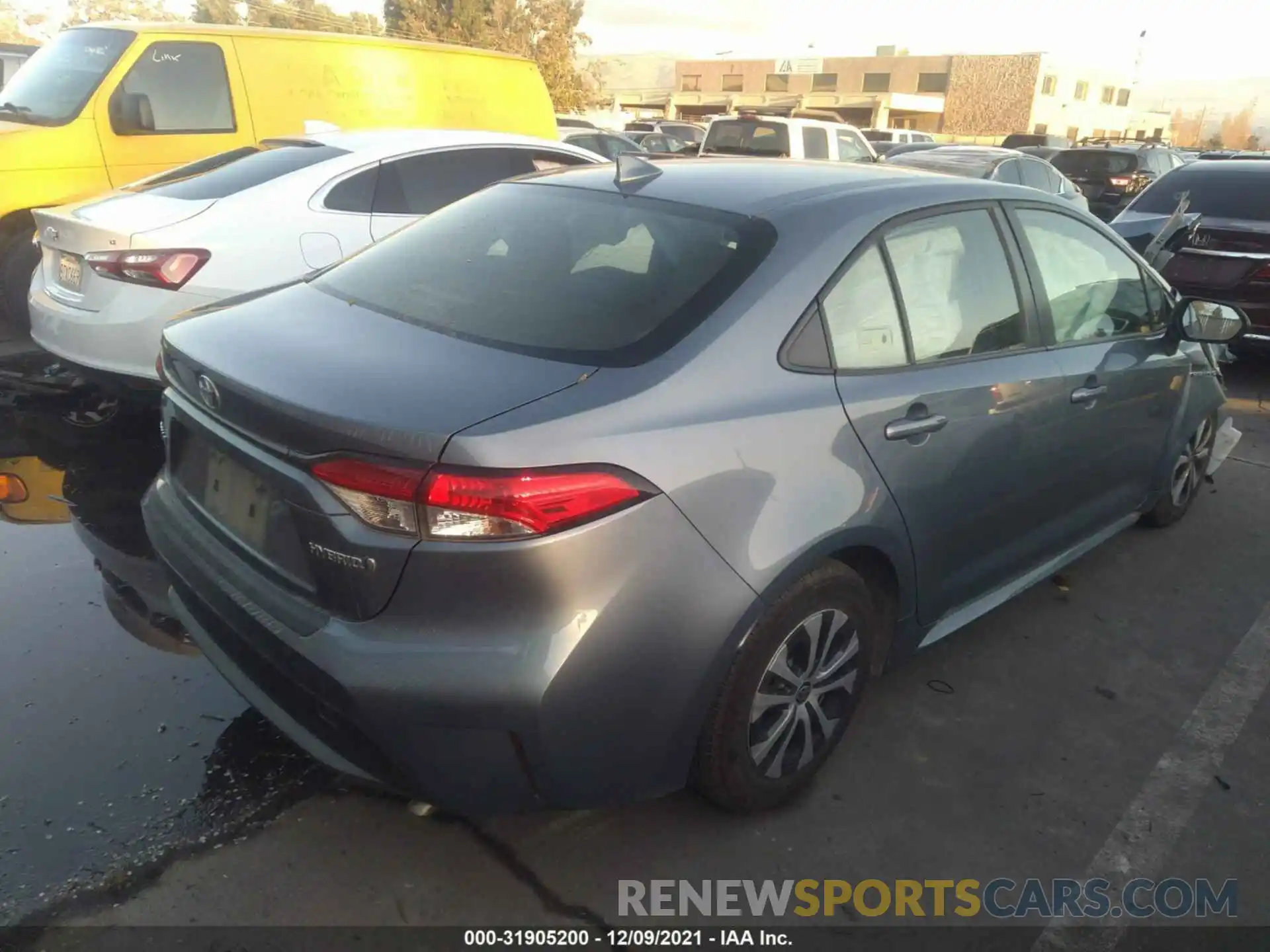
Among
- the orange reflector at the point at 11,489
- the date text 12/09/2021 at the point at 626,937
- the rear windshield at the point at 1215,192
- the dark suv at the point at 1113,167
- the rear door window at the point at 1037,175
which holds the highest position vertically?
the rear windshield at the point at 1215,192

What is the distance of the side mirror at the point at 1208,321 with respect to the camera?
3914 millimetres

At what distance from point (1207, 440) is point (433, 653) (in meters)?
4.41

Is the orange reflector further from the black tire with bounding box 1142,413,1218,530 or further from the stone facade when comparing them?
the stone facade

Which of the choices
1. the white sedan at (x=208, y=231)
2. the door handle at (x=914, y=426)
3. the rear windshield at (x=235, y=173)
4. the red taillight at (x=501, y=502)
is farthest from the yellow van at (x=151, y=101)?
the door handle at (x=914, y=426)

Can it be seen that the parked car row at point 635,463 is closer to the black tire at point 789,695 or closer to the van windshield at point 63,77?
the black tire at point 789,695

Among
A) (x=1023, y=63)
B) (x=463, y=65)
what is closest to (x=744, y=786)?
(x=463, y=65)

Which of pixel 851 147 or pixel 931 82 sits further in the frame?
pixel 931 82

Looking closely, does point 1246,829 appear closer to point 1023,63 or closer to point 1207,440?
point 1207,440

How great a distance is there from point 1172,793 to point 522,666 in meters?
2.11

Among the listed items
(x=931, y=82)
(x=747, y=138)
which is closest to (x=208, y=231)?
(x=747, y=138)

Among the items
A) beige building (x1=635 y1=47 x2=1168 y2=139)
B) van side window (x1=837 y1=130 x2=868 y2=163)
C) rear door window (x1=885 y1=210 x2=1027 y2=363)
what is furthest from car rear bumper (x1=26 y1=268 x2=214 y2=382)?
beige building (x1=635 y1=47 x2=1168 y2=139)

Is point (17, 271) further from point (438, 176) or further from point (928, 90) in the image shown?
point (928, 90)

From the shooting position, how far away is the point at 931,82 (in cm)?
6569

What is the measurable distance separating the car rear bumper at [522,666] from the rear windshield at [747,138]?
452 inches
